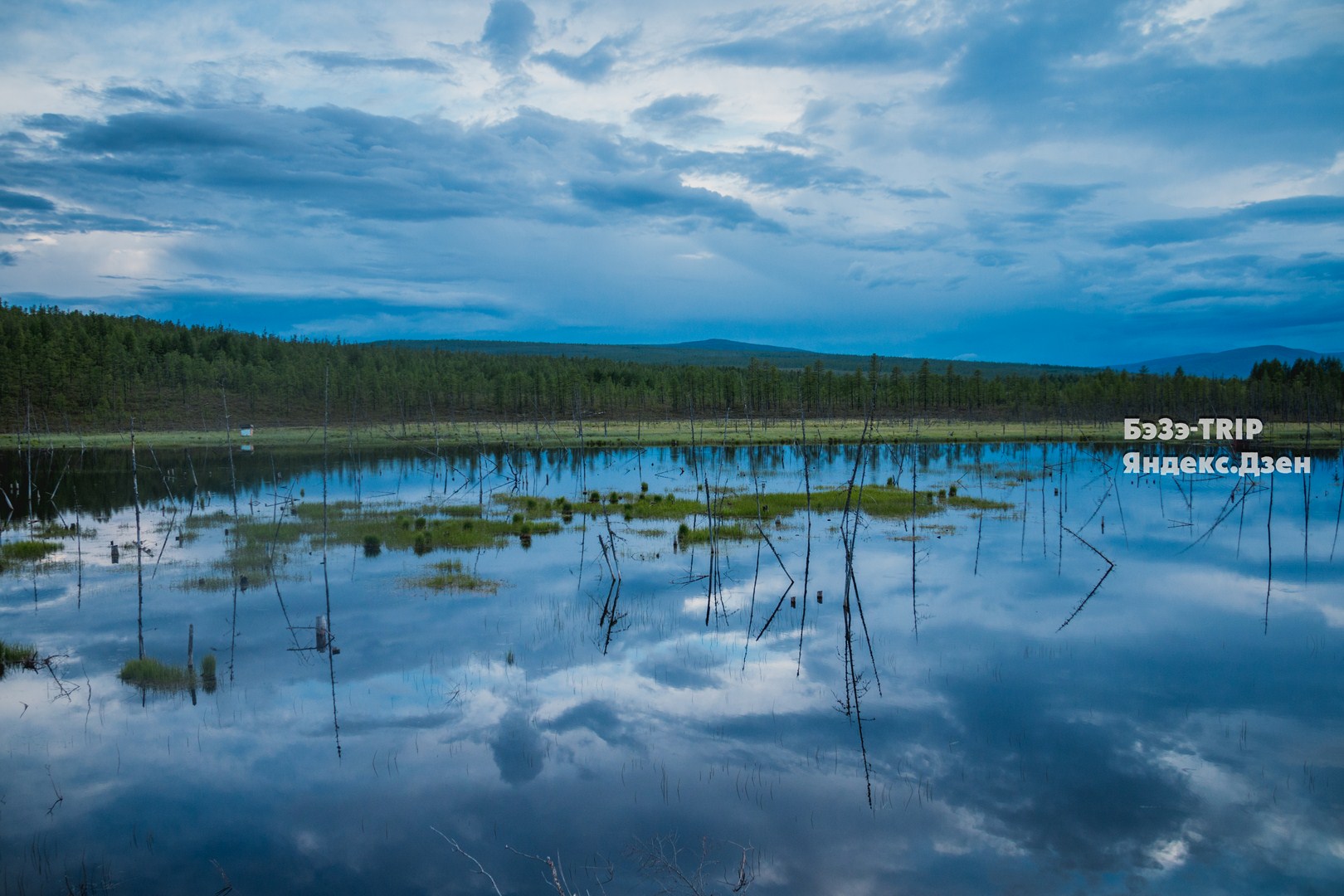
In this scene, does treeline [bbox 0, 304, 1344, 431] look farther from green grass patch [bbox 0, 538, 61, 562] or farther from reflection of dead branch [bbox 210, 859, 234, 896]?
reflection of dead branch [bbox 210, 859, 234, 896]

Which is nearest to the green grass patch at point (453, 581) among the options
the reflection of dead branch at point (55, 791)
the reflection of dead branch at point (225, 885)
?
the reflection of dead branch at point (55, 791)

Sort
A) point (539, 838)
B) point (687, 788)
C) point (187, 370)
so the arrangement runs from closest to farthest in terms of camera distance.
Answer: point (539, 838)
point (687, 788)
point (187, 370)

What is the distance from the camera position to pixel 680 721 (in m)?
13.2

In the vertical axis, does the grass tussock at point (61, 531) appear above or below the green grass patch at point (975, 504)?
below

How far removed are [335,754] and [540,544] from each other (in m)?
15.5

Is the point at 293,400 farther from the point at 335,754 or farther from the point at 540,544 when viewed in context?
the point at 335,754

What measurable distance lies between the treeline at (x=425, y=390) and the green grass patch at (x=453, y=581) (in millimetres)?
77467

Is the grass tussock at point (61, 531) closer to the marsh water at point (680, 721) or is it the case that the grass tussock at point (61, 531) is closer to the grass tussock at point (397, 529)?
the marsh water at point (680, 721)

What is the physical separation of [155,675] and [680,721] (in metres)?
9.34

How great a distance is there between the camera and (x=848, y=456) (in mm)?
58188

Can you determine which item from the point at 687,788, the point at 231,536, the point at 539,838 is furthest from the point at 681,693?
the point at 231,536

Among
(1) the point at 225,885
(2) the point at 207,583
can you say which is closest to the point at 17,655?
(2) the point at 207,583

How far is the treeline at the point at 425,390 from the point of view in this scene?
107 metres

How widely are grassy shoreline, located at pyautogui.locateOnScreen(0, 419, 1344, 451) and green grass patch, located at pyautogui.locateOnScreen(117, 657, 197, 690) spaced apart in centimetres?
4828
